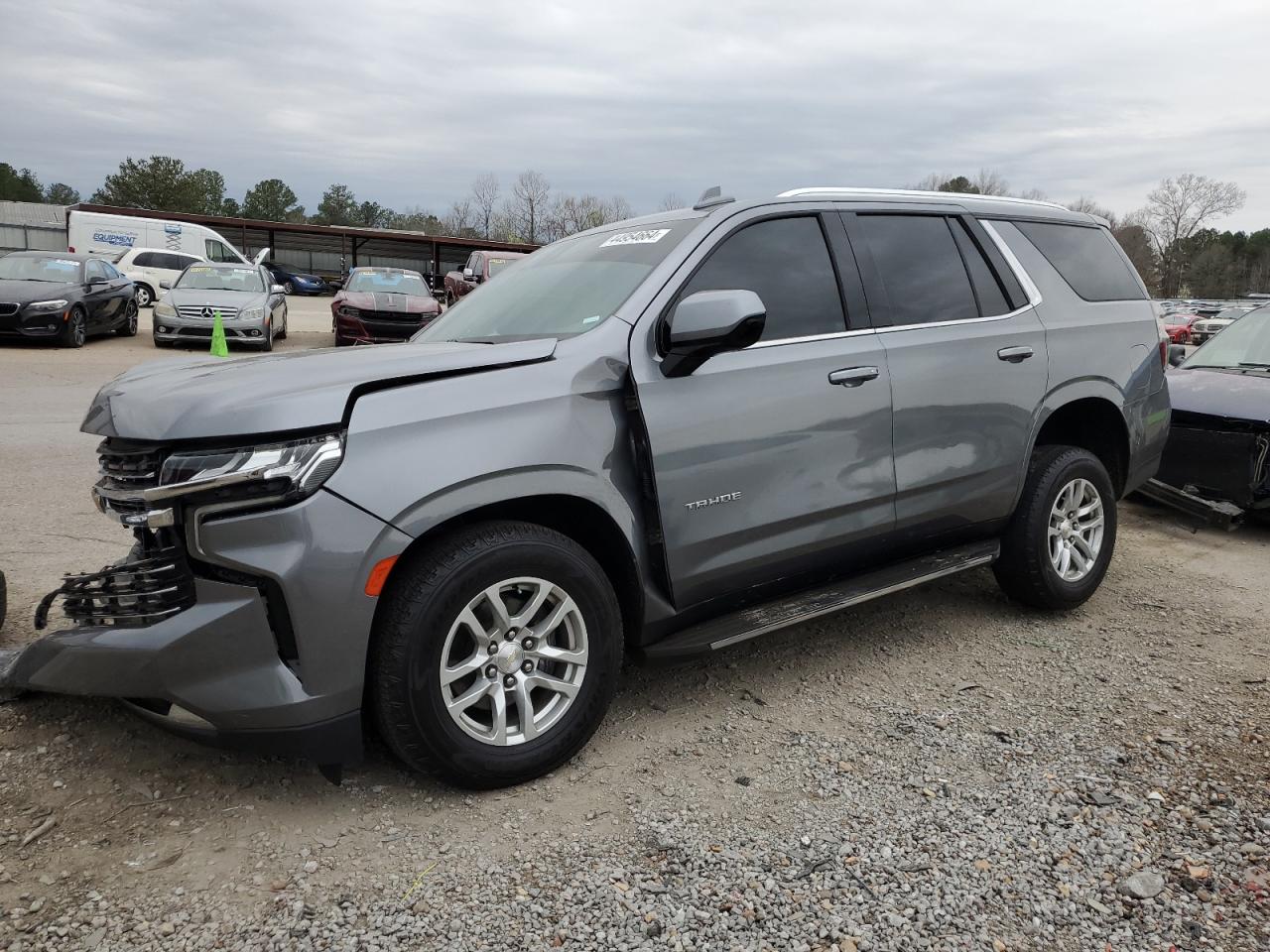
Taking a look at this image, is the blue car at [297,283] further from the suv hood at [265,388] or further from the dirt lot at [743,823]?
the suv hood at [265,388]

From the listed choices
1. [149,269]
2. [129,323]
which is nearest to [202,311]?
[129,323]

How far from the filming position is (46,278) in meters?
15.2

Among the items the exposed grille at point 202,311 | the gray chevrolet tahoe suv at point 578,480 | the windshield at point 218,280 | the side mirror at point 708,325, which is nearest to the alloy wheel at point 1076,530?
the gray chevrolet tahoe suv at point 578,480

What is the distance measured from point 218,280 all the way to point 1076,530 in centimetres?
1549

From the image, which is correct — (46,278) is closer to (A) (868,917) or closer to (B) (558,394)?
(B) (558,394)

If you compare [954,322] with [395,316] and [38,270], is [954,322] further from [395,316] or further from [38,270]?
[38,270]

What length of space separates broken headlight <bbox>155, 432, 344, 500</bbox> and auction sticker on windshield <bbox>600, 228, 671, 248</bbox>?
163 centimetres

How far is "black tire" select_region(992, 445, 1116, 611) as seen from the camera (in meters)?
4.27

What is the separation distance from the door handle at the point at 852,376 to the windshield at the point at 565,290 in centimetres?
80

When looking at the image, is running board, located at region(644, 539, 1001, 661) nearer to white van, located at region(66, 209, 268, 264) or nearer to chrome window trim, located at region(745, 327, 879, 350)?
chrome window trim, located at region(745, 327, 879, 350)

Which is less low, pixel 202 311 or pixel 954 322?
pixel 202 311

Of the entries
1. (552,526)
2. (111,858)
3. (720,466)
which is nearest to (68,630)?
(111,858)

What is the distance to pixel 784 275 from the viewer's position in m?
3.59

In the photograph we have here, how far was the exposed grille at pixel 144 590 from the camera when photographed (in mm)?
2572
